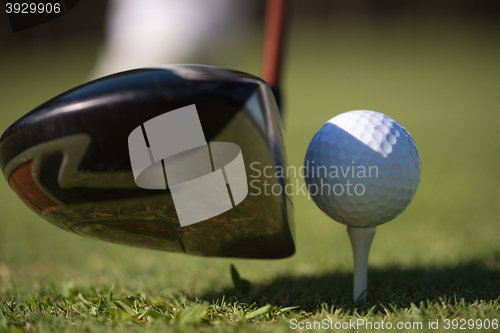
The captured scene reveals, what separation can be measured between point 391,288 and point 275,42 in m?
1.35

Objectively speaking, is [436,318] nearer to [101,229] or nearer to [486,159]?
[101,229]

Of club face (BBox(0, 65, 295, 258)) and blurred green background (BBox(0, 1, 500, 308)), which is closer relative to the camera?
club face (BBox(0, 65, 295, 258))

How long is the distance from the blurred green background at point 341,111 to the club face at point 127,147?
20.8 inches

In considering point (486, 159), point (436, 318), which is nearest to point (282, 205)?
point (436, 318)

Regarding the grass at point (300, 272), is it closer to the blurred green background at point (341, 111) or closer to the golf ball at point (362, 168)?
the blurred green background at point (341, 111)

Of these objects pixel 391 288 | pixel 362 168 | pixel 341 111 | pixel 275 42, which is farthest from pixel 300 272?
pixel 341 111

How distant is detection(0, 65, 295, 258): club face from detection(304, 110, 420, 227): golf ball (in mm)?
226

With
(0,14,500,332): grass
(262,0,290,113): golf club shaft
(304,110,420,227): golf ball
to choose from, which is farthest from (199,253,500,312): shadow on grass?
(262,0,290,113): golf club shaft

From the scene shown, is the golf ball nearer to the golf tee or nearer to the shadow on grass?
the golf tee

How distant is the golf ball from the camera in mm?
1327

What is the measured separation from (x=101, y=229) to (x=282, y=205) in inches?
25.0

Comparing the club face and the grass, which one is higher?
the club face

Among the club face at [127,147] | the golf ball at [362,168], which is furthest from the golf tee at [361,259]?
the club face at [127,147]

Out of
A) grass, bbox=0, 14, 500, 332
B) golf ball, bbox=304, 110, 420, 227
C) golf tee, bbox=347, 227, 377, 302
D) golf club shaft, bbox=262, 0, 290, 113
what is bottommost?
grass, bbox=0, 14, 500, 332
